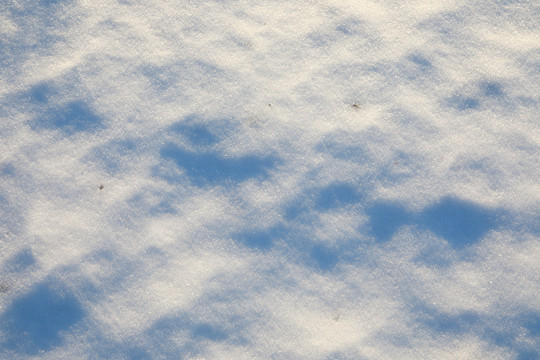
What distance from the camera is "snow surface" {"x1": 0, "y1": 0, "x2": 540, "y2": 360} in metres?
1.48

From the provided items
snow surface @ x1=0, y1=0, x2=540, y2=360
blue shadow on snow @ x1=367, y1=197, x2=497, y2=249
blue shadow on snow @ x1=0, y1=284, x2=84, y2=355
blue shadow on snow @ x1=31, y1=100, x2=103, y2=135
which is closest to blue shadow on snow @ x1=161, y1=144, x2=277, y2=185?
snow surface @ x1=0, y1=0, x2=540, y2=360

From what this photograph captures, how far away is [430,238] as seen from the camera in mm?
1525

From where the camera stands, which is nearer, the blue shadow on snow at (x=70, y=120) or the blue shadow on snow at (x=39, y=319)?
the blue shadow on snow at (x=39, y=319)

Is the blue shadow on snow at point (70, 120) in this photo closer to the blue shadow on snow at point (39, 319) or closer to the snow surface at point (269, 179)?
the snow surface at point (269, 179)

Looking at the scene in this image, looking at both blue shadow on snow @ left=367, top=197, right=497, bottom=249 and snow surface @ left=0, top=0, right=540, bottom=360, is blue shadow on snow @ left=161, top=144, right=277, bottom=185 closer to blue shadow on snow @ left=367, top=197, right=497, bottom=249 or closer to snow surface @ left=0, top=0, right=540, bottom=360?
snow surface @ left=0, top=0, right=540, bottom=360

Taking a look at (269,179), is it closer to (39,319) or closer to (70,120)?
(70,120)

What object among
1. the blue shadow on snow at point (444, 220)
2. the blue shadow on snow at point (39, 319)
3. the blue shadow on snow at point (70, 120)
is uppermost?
the blue shadow on snow at point (444, 220)

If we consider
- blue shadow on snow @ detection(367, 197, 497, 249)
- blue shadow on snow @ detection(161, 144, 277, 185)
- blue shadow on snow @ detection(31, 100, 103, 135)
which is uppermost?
blue shadow on snow @ detection(367, 197, 497, 249)

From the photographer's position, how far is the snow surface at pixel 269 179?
4.85 feet

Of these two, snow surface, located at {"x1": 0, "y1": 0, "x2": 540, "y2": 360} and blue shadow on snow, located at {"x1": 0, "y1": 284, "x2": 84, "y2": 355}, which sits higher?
snow surface, located at {"x1": 0, "y1": 0, "x2": 540, "y2": 360}

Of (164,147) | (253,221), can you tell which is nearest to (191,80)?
(164,147)

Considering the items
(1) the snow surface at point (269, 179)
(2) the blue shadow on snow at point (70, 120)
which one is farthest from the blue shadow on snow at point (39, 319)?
(2) the blue shadow on snow at point (70, 120)

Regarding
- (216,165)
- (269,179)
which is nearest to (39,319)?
(216,165)

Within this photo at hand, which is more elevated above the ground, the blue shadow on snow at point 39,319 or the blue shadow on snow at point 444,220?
the blue shadow on snow at point 444,220
